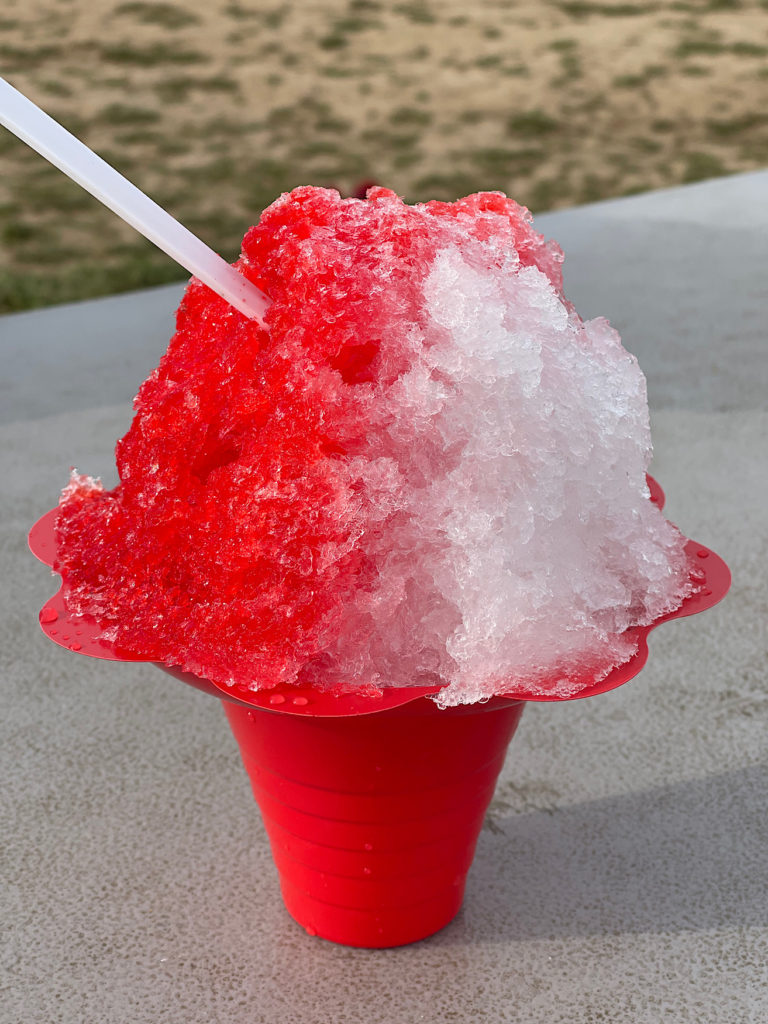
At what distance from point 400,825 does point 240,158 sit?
474 cm

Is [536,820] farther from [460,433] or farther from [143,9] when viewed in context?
[143,9]

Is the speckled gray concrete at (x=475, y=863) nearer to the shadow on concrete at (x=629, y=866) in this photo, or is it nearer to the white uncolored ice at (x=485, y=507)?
the shadow on concrete at (x=629, y=866)

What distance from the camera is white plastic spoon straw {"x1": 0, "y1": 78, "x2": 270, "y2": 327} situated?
0.84 m

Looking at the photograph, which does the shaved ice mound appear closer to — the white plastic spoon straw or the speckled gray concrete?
the white plastic spoon straw

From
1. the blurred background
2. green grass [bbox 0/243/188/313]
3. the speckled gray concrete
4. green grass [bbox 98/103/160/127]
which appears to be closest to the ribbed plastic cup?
the speckled gray concrete

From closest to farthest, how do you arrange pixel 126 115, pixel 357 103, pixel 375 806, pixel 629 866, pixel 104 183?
1. pixel 104 183
2. pixel 375 806
3. pixel 629 866
4. pixel 126 115
5. pixel 357 103

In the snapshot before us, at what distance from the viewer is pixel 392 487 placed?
2.85 feet

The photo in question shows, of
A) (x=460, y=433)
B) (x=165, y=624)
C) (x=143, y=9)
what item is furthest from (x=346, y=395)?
(x=143, y=9)

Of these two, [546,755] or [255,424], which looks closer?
[255,424]

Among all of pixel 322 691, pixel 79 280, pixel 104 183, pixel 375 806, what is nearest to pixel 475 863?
pixel 375 806

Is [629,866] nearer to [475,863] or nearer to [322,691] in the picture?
[475,863]

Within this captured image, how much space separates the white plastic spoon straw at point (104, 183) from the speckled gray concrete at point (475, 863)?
2.26 feet

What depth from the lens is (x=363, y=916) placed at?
44.6 inches

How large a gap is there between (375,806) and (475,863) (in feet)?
1.00
